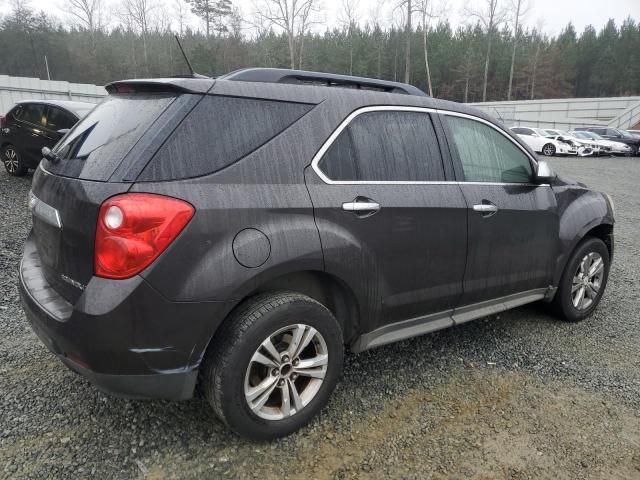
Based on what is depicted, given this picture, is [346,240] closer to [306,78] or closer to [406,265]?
[406,265]

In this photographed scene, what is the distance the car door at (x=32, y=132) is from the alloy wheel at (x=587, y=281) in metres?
8.80

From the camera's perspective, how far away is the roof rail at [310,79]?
253cm

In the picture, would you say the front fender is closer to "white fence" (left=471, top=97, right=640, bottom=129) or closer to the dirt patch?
the dirt patch

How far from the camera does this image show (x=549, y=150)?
79.8 feet

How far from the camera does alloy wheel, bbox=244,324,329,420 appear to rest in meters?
2.31

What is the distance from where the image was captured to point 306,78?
8.99 ft

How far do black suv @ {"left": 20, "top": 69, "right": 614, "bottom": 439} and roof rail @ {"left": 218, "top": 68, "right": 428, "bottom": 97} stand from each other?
0.04 feet

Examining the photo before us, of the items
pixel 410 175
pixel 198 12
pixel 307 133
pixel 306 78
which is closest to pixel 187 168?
pixel 307 133

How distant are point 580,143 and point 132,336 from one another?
86.2ft

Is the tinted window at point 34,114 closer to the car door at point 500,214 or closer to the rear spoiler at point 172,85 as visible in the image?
the rear spoiler at point 172,85

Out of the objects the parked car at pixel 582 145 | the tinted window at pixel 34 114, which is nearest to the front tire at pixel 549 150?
the parked car at pixel 582 145

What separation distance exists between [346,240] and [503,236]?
1342 mm

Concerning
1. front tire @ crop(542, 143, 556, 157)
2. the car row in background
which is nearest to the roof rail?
the car row in background

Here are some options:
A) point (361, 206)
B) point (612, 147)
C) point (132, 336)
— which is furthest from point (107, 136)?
point (612, 147)
